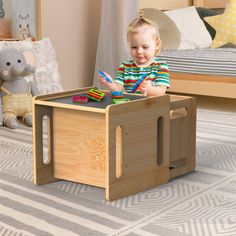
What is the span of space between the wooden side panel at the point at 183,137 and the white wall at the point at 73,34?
1674 millimetres

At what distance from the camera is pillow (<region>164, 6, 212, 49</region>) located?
3592mm

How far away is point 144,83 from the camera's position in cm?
176

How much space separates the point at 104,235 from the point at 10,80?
59.7 inches

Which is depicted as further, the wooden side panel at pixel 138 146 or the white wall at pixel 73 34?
the white wall at pixel 73 34

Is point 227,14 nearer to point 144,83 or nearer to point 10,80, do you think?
point 10,80

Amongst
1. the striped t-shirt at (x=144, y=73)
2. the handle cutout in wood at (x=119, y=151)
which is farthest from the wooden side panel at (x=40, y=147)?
the striped t-shirt at (x=144, y=73)

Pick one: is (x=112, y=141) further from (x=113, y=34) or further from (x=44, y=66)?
(x=113, y=34)

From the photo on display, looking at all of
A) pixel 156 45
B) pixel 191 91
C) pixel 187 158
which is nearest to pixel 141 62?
pixel 156 45

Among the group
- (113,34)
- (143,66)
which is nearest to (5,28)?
(113,34)

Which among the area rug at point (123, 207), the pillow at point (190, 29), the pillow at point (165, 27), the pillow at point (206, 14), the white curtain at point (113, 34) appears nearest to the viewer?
the area rug at point (123, 207)

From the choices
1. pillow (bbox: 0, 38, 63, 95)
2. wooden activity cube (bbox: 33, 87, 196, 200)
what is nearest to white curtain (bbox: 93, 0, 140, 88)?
pillow (bbox: 0, 38, 63, 95)

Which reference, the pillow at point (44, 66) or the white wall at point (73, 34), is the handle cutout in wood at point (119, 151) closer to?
the pillow at point (44, 66)

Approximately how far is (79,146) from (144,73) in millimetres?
440

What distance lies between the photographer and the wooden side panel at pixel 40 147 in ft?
5.30
